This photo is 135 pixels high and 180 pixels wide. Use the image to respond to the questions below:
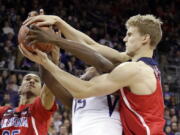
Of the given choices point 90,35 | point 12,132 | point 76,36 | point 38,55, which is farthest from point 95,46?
point 90,35

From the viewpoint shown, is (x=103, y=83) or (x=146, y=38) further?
(x=146, y=38)

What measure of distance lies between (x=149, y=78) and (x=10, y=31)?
824 centimetres

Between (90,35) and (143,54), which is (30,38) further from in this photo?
(90,35)

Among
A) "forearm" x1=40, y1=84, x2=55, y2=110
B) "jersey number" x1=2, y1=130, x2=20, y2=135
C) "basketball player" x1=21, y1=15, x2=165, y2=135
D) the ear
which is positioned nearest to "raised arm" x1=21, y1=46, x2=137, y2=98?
"basketball player" x1=21, y1=15, x2=165, y2=135

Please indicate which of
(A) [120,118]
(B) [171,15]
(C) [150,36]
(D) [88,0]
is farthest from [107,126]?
(B) [171,15]

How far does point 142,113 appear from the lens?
3.43m

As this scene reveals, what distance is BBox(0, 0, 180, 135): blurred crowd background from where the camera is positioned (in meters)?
10.2

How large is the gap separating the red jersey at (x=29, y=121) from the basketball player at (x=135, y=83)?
1371mm

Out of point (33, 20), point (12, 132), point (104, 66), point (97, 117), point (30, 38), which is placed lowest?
point (12, 132)

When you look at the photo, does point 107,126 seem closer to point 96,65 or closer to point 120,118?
point 120,118

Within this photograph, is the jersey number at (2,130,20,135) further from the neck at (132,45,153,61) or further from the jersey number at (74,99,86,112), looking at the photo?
the neck at (132,45,153,61)

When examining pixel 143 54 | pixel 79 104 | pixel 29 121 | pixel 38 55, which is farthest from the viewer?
pixel 29 121

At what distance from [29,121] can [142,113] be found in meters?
1.73

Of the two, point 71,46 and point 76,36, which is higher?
point 76,36
